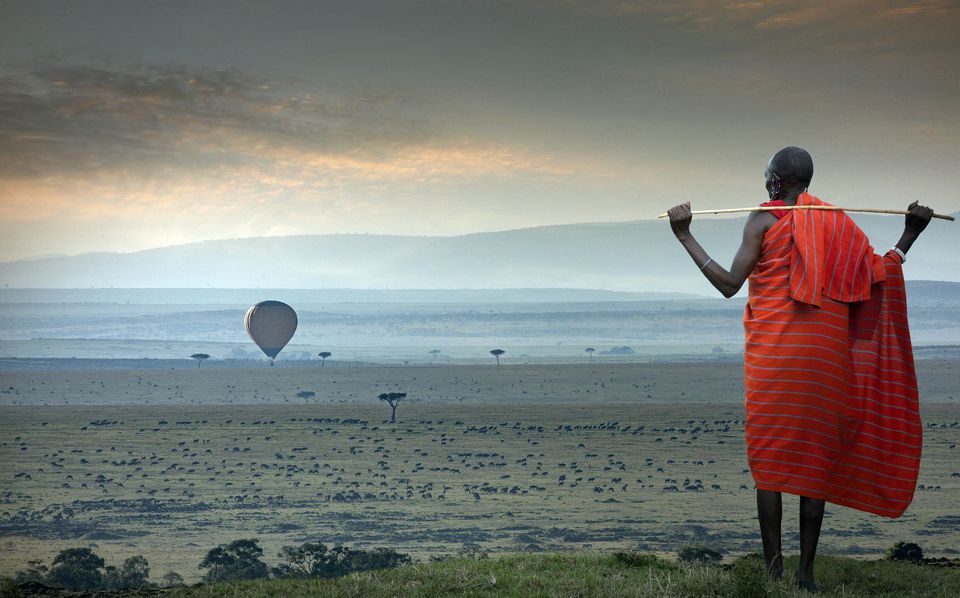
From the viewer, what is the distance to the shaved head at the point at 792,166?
702 cm

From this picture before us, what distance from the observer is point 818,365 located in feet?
21.8

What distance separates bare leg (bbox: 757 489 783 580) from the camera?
684 cm

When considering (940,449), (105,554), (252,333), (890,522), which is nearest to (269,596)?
(105,554)

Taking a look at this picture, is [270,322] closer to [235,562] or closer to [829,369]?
[235,562]

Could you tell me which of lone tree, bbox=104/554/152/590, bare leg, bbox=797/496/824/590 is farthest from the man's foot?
lone tree, bbox=104/554/152/590

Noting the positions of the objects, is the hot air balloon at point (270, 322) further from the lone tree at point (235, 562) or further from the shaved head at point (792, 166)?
the shaved head at point (792, 166)

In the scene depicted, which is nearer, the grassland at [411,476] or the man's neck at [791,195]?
the man's neck at [791,195]

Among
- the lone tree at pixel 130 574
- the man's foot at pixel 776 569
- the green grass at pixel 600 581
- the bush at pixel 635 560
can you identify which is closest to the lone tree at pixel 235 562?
the lone tree at pixel 130 574

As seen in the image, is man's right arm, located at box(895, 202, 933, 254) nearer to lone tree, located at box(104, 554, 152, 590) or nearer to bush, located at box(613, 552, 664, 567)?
bush, located at box(613, 552, 664, 567)

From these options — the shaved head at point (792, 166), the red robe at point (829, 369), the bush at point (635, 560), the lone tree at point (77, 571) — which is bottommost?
the lone tree at point (77, 571)

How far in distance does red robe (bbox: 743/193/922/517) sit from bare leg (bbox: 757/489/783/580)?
4.3 inches

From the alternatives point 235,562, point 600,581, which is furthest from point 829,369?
point 235,562

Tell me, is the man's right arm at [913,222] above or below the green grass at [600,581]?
above

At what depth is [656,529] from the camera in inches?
1823
